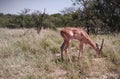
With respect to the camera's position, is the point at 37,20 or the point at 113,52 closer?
the point at 113,52

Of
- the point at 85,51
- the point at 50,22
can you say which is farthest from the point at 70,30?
the point at 50,22

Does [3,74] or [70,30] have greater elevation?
[70,30]

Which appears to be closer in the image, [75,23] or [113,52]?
[113,52]

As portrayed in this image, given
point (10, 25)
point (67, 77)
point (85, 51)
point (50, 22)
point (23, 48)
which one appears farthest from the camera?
point (10, 25)

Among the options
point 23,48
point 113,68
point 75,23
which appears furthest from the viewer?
point 75,23

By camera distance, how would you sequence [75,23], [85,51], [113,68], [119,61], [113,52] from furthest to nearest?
[75,23], [85,51], [113,52], [119,61], [113,68]

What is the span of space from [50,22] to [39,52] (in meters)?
24.9

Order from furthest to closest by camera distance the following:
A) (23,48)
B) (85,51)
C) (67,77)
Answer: (23,48) < (85,51) < (67,77)

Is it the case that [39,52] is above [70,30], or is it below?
below

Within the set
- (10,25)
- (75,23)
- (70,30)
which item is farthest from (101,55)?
(10,25)

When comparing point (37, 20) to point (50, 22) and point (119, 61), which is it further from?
point (119, 61)

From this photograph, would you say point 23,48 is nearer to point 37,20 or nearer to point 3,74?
point 3,74

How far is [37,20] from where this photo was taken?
3616 cm

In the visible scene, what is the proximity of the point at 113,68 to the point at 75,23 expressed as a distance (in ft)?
54.6
